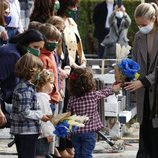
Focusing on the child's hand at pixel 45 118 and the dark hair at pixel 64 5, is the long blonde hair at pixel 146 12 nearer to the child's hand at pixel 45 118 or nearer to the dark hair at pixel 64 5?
the dark hair at pixel 64 5

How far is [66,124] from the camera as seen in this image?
973cm

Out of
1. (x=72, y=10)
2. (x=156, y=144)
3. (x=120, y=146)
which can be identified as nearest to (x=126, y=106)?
(x=120, y=146)

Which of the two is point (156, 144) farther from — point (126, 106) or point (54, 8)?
point (126, 106)

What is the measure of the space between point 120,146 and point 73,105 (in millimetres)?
1892

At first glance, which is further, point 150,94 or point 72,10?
point 72,10

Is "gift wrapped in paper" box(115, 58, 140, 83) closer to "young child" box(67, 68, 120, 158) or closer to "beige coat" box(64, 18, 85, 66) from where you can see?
"young child" box(67, 68, 120, 158)

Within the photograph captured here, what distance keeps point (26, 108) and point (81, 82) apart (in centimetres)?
114

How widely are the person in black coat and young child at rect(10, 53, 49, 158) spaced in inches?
501

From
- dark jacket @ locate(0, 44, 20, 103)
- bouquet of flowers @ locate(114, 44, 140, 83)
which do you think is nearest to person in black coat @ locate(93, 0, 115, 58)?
bouquet of flowers @ locate(114, 44, 140, 83)

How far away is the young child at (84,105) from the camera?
33.8ft

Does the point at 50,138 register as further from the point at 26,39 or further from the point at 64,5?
the point at 64,5

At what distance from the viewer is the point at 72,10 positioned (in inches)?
446

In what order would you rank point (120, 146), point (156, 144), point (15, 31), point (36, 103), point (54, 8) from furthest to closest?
1. point (15, 31)
2. point (120, 146)
3. point (54, 8)
4. point (156, 144)
5. point (36, 103)

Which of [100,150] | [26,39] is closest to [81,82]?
[26,39]
